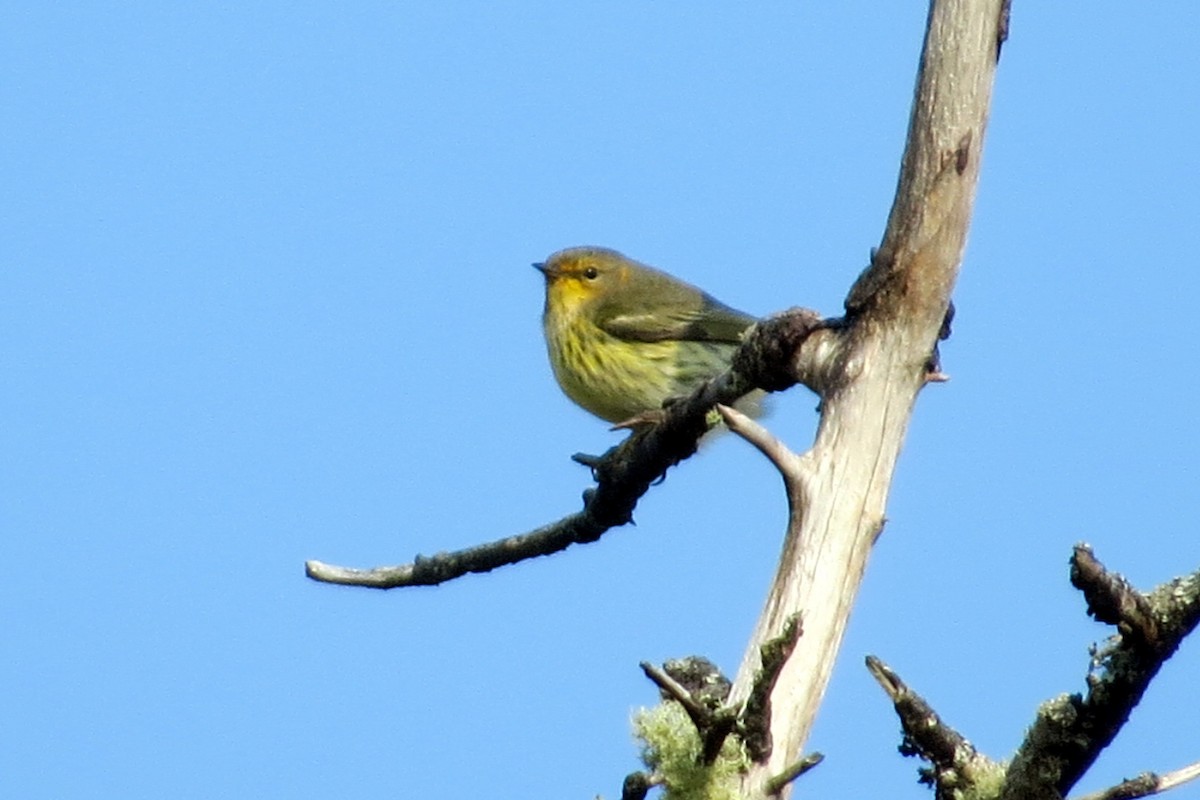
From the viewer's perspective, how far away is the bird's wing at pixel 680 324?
35.0ft

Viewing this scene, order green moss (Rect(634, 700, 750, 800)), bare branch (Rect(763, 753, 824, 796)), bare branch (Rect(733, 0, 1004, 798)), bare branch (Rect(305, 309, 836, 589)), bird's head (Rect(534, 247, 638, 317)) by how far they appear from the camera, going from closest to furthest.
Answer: bare branch (Rect(763, 753, 824, 796)), green moss (Rect(634, 700, 750, 800)), bare branch (Rect(733, 0, 1004, 798)), bare branch (Rect(305, 309, 836, 589)), bird's head (Rect(534, 247, 638, 317))

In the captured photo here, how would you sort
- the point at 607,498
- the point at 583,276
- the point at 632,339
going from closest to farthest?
the point at 607,498 < the point at 632,339 < the point at 583,276

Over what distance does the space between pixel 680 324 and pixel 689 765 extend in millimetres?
6193

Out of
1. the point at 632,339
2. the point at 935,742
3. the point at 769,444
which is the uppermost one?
the point at 769,444

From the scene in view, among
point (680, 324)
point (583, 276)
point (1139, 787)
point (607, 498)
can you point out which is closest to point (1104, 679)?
point (1139, 787)

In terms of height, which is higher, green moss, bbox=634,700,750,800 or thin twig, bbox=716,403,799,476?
thin twig, bbox=716,403,799,476

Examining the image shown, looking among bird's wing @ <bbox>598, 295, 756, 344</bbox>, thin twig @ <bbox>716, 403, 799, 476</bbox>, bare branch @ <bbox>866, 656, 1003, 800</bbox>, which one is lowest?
bare branch @ <bbox>866, 656, 1003, 800</bbox>

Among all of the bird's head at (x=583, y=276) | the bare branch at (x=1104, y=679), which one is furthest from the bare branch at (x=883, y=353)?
the bird's head at (x=583, y=276)

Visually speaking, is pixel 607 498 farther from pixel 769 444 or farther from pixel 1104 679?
pixel 1104 679

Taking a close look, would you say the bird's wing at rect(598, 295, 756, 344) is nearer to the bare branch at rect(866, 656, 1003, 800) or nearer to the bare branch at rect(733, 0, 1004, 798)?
the bare branch at rect(733, 0, 1004, 798)

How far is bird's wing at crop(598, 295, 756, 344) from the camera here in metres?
10.7

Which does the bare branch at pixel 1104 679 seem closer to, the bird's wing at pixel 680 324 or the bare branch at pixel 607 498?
the bare branch at pixel 607 498

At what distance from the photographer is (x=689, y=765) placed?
16.1 feet

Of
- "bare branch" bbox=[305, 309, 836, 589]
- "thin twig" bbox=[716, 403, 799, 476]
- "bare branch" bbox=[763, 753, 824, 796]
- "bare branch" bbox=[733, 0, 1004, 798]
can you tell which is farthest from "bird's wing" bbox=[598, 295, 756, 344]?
"bare branch" bbox=[763, 753, 824, 796]
